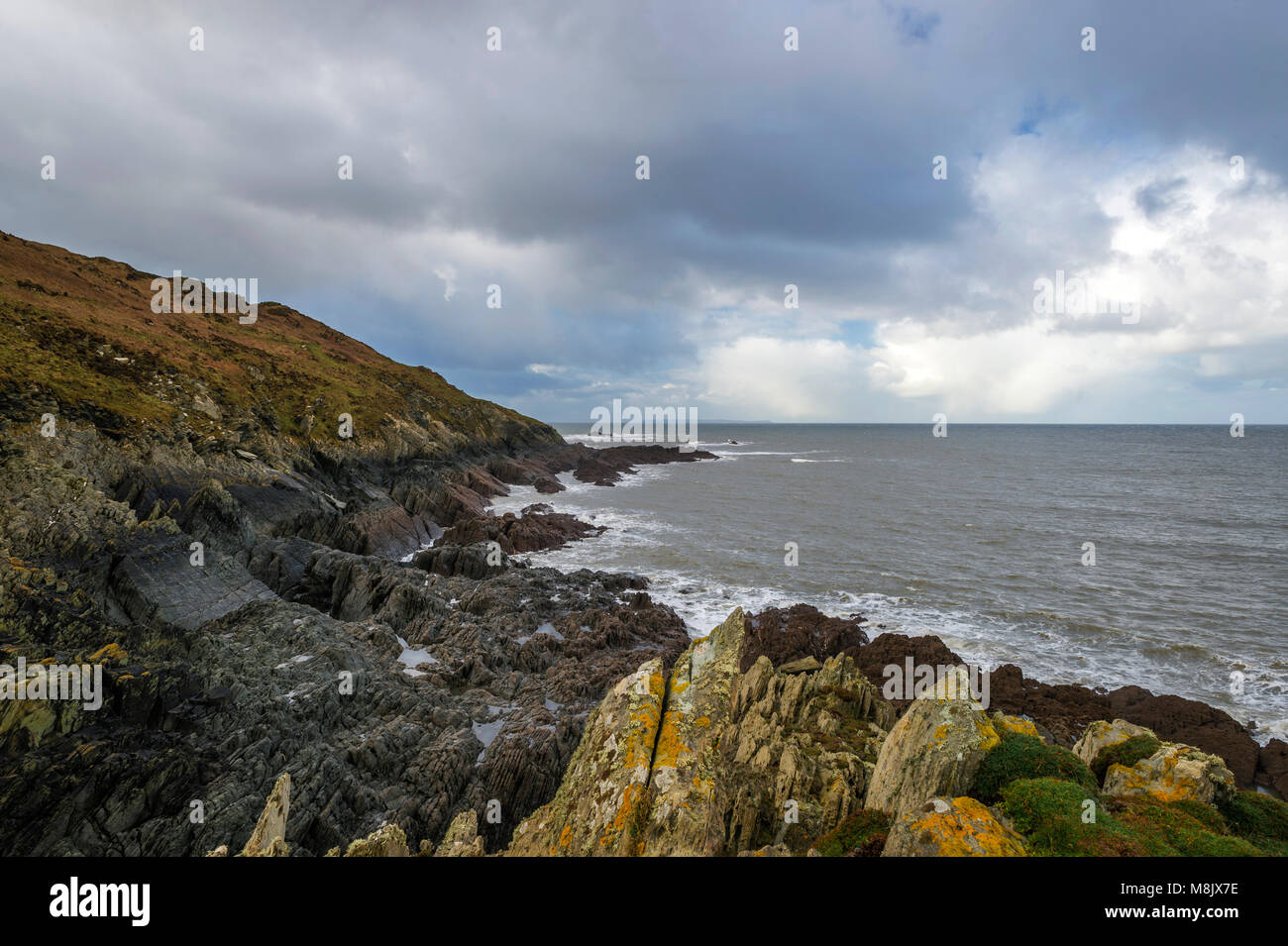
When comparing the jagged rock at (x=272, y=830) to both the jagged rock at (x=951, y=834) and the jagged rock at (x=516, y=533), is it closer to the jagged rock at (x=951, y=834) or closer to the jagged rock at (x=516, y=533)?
the jagged rock at (x=951, y=834)

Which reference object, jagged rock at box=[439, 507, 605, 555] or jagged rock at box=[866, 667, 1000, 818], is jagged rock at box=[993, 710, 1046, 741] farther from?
jagged rock at box=[439, 507, 605, 555]

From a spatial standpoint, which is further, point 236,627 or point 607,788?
point 236,627

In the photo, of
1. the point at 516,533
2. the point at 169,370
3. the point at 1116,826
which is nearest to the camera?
the point at 1116,826

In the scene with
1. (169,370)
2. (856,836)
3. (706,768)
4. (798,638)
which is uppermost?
(169,370)

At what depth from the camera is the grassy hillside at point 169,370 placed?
25734mm

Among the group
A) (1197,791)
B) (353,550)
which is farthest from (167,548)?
(1197,791)

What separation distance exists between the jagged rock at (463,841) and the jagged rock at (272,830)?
2.43m

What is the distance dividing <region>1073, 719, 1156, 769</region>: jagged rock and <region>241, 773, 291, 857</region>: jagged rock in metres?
15.3

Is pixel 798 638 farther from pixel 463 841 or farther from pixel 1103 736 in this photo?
pixel 463 841

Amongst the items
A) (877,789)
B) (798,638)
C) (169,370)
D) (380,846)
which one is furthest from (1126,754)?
(169,370)

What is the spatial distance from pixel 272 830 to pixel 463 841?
332cm

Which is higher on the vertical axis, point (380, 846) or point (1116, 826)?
point (1116, 826)

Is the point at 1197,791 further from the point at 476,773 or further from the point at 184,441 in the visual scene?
the point at 184,441

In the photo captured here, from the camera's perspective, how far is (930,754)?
8.12 meters
